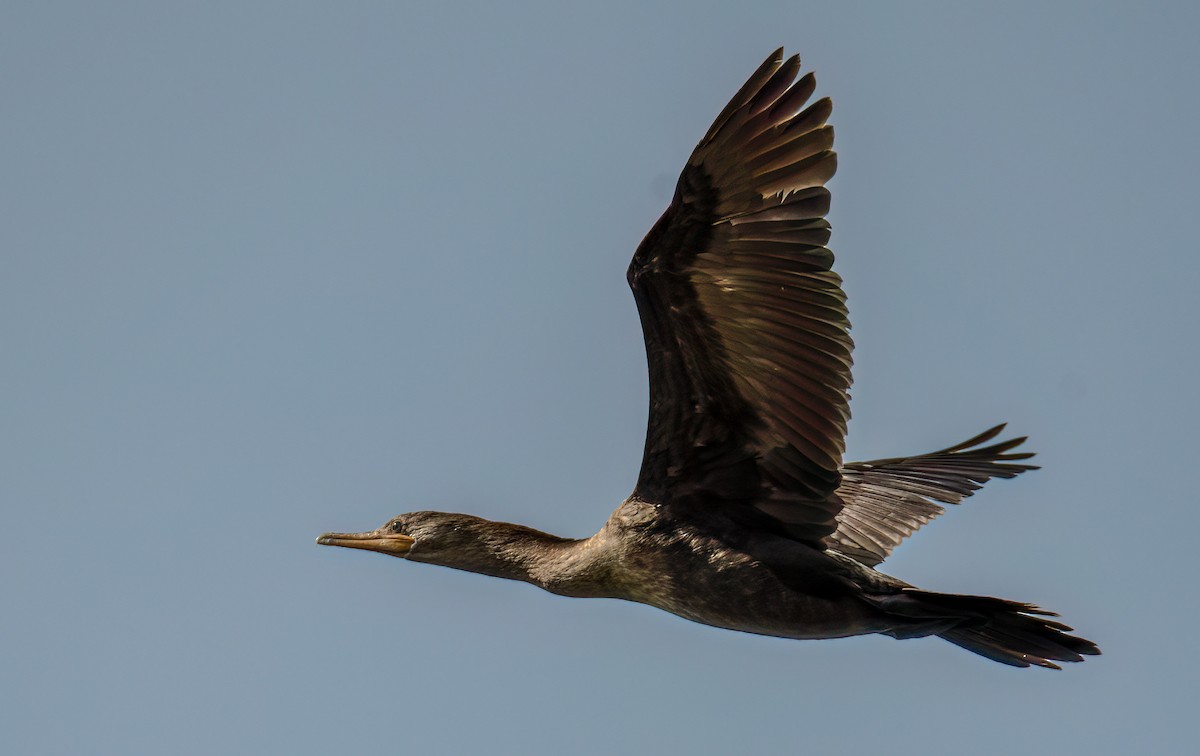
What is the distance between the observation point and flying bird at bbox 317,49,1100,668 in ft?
27.2

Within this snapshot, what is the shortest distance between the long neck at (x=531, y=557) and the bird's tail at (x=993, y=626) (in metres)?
1.58

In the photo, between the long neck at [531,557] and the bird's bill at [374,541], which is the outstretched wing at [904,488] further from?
the bird's bill at [374,541]

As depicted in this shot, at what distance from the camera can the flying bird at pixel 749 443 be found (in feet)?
27.2

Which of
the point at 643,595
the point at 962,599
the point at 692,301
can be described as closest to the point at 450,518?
the point at 643,595

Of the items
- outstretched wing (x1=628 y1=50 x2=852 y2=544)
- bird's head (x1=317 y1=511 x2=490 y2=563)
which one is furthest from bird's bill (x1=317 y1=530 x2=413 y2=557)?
outstretched wing (x1=628 y1=50 x2=852 y2=544)

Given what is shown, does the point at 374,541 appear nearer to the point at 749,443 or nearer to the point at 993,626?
the point at 749,443

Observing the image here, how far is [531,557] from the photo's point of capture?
9.65 meters

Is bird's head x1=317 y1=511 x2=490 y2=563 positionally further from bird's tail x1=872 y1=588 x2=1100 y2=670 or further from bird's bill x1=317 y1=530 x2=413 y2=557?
bird's tail x1=872 y1=588 x2=1100 y2=670

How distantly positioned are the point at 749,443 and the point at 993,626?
162 centimetres

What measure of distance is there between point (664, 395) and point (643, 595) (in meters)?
1.23

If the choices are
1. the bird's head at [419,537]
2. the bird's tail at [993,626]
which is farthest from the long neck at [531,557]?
the bird's tail at [993,626]

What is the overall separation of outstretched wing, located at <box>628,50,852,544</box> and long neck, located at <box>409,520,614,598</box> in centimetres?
62

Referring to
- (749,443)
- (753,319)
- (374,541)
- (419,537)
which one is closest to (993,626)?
(749,443)

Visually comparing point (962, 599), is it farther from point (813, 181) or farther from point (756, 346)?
point (813, 181)
